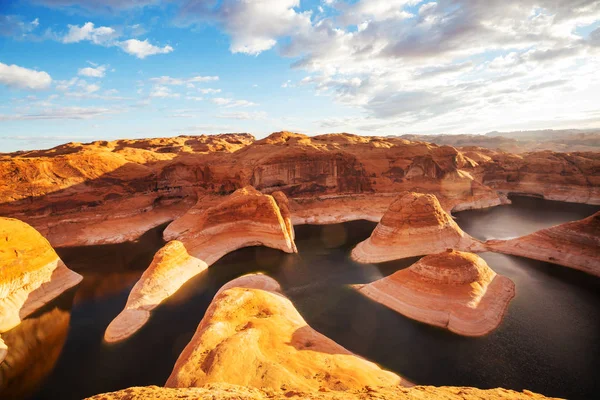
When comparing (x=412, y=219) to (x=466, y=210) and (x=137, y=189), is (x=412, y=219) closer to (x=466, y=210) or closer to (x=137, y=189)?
(x=466, y=210)

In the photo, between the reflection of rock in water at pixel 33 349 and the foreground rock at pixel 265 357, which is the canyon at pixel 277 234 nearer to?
the foreground rock at pixel 265 357

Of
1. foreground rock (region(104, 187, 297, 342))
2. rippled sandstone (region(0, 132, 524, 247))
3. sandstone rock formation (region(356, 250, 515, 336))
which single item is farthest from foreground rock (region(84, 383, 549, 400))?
rippled sandstone (region(0, 132, 524, 247))

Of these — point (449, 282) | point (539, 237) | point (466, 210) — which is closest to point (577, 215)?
point (466, 210)

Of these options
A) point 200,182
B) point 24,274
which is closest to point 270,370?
point 24,274

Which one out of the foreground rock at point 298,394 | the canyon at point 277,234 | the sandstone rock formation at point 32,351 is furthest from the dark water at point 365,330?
the foreground rock at point 298,394

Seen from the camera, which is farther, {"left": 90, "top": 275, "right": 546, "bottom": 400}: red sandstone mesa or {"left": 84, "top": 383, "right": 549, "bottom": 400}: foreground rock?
{"left": 90, "top": 275, "right": 546, "bottom": 400}: red sandstone mesa

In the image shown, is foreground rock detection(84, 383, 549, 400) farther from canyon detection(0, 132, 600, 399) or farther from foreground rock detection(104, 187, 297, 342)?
foreground rock detection(104, 187, 297, 342)

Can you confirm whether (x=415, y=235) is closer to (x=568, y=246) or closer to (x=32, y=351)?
(x=568, y=246)
